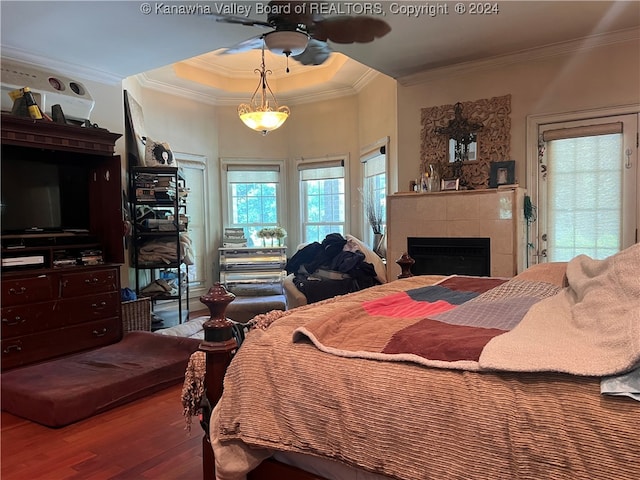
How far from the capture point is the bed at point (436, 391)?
0.92 metres

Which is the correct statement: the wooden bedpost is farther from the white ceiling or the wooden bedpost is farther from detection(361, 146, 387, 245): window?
detection(361, 146, 387, 245): window

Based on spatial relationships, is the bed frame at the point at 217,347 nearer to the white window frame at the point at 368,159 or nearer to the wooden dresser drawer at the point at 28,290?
the wooden dresser drawer at the point at 28,290

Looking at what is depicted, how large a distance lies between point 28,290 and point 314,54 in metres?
3.45

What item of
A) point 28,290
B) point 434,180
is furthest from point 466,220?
point 28,290

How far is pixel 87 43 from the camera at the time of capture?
365 cm

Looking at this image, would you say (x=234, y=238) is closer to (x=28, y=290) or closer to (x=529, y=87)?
(x=28, y=290)

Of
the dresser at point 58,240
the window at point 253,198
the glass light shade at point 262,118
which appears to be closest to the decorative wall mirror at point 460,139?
the glass light shade at point 262,118

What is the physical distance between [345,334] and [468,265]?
3114 millimetres

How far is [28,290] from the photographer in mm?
3391

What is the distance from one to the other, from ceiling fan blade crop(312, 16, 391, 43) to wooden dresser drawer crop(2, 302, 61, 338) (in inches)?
118

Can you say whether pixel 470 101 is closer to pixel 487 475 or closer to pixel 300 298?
pixel 300 298

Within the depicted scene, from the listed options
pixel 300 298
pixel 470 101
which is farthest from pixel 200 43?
pixel 470 101

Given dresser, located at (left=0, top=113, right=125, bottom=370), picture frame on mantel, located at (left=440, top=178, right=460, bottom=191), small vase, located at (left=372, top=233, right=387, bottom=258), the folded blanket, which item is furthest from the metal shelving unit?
the folded blanket

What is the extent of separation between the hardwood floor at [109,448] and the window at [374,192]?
10.9 ft
